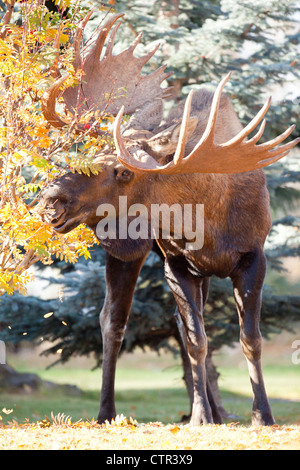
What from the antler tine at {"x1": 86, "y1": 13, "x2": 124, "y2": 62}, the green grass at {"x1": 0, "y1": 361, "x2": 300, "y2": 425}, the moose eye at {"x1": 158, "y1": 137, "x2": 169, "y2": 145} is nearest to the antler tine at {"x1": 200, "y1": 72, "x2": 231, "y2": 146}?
the moose eye at {"x1": 158, "y1": 137, "x2": 169, "y2": 145}

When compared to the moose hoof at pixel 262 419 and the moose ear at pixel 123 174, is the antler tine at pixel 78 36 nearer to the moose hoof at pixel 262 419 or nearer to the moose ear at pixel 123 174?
the moose ear at pixel 123 174

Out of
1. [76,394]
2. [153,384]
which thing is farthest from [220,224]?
[153,384]

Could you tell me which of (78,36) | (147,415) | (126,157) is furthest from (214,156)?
(147,415)

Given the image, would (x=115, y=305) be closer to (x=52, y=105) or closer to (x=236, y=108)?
(x=52, y=105)

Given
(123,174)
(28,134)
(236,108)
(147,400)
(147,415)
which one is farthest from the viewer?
(147,400)

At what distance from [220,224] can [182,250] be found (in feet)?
1.20

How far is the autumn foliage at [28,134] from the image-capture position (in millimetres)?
4688

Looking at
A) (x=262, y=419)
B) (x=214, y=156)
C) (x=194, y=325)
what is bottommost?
(x=262, y=419)

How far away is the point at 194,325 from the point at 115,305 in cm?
109

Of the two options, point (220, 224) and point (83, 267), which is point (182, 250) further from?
point (83, 267)

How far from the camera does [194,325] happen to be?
5258 mm

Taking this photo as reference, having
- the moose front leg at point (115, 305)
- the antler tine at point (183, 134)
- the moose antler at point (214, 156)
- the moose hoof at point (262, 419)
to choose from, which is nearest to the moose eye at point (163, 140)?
the moose antler at point (214, 156)

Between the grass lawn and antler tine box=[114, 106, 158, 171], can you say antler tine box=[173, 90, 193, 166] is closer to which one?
antler tine box=[114, 106, 158, 171]
